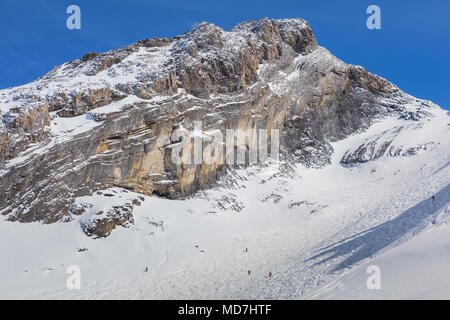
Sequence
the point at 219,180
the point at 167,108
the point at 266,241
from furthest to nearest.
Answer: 1. the point at 219,180
2. the point at 167,108
3. the point at 266,241

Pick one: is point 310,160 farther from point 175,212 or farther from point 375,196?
point 175,212

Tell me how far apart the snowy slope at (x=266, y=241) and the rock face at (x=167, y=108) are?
113 inches

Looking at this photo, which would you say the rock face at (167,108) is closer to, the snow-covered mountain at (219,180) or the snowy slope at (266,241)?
the snow-covered mountain at (219,180)

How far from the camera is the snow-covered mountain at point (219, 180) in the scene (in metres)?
30.9

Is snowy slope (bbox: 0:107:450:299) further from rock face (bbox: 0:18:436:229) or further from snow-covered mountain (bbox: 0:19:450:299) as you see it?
rock face (bbox: 0:18:436:229)

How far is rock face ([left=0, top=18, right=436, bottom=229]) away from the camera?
4350 cm

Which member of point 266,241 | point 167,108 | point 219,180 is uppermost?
point 167,108

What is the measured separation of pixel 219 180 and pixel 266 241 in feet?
49.7

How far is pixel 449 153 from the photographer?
54562 millimetres

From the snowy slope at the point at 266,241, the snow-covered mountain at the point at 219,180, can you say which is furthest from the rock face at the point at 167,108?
the snowy slope at the point at 266,241

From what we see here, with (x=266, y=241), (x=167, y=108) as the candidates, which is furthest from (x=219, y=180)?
(x=266, y=241)

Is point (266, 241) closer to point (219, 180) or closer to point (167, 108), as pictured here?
point (219, 180)

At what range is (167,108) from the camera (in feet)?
177

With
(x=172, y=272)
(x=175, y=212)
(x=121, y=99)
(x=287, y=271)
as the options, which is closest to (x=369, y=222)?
(x=287, y=271)
